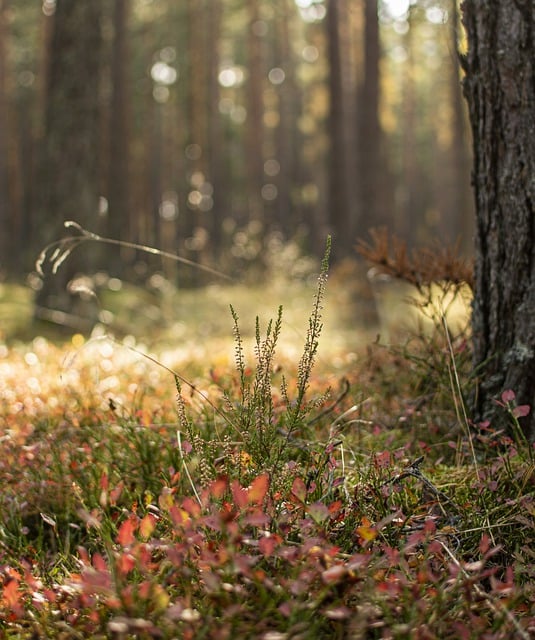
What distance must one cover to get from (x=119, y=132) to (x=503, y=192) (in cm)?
1647

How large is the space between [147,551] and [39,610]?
36cm

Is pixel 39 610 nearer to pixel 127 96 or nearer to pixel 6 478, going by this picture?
pixel 6 478

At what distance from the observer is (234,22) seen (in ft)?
98.1

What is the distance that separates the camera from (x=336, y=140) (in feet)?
50.9

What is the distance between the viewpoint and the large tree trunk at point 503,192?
9.00ft

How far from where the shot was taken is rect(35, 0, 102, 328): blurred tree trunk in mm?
7969

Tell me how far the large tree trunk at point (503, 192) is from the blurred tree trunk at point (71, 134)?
5.79m

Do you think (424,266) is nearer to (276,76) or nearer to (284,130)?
(284,130)

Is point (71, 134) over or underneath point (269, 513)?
over

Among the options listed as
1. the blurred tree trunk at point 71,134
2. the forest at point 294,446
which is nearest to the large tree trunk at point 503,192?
the forest at point 294,446

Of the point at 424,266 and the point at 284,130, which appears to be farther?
the point at 284,130

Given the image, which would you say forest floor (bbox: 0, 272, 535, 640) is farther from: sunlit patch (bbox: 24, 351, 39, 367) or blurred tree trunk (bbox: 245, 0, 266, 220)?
blurred tree trunk (bbox: 245, 0, 266, 220)

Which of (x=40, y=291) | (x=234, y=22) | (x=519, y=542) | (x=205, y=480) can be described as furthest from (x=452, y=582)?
(x=234, y=22)

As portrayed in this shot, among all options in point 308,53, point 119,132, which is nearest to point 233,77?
point 308,53
